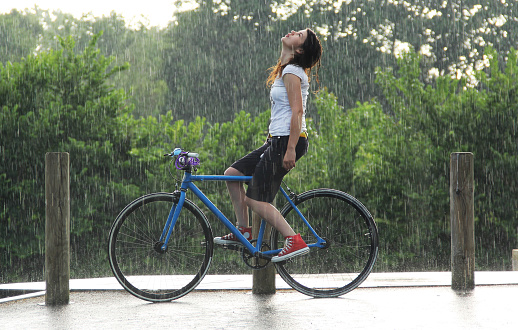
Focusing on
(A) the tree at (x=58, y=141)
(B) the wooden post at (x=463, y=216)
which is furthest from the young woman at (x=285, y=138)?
(A) the tree at (x=58, y=141)

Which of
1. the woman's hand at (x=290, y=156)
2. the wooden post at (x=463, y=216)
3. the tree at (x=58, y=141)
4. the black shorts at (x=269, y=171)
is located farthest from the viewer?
the tree at (x=58, y=141)

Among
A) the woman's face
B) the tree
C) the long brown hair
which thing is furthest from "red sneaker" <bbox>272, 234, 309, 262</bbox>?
the tree

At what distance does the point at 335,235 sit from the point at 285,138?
952 millimetres

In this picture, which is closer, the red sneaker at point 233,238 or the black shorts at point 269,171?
the black shorts at point 269,171

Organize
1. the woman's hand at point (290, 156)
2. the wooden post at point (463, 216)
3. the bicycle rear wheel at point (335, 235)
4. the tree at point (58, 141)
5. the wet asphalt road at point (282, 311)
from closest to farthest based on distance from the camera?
the wet asphalt road at point (282, 311), the woman's hand at point (290, 156), the bicycle rear wheel at point (335, 235), the wooden post at point (463, 216), the tree at point (58, 141)

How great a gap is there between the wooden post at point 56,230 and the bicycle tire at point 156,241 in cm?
38

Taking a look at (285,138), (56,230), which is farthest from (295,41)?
(56,230)

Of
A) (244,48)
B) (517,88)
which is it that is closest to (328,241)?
(517,88)

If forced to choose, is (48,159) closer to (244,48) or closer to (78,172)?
(78,172)

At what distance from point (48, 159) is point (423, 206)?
8937mm

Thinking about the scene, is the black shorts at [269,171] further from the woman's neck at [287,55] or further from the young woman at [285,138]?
the woman's neck at [287,55]

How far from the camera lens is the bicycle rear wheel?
5644 mm

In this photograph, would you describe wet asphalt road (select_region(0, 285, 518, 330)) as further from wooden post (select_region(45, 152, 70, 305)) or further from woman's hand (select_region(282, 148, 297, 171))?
woman's hand (select_region(282, 148, 297, 171))

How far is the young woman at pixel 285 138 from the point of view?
5.24 m
